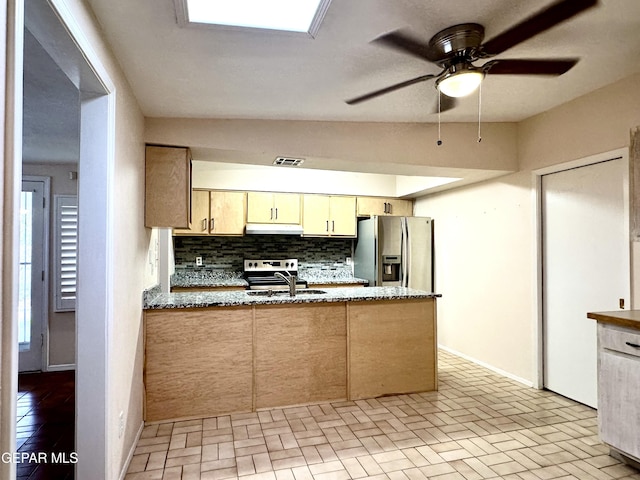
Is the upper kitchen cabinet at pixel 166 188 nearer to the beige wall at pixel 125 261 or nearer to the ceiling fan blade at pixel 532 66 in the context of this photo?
the beige wall at pixel 125 261

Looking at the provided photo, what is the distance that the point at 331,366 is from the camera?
125 inches

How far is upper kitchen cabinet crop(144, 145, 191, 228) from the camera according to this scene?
9.23 ft

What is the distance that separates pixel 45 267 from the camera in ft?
13.6

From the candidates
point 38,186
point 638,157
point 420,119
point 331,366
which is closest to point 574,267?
point 638,157

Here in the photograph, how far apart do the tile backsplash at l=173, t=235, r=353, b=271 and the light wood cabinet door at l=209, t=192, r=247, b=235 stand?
37 centimetres

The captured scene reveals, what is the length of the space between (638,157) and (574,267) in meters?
1.01

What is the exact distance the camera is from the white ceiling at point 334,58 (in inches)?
67.3

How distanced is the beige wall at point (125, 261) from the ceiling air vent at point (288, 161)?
1.07 metres

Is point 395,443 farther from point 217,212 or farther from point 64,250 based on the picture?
point 64,250

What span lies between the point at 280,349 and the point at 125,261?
4.59ft

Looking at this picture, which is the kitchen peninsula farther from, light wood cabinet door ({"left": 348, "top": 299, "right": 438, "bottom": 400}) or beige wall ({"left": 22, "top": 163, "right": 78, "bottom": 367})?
beige wall ({"left": 22, "top": 163, "right": 78, "bottom": 367})

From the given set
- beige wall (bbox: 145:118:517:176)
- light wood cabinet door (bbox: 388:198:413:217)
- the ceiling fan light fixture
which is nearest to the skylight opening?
the ceiling fan light fixture

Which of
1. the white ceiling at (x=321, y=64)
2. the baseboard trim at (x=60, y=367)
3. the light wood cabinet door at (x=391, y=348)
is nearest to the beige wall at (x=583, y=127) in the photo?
the white ceiling at (x=321, y=64)

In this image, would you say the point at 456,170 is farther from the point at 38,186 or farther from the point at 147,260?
the point at 38,186
